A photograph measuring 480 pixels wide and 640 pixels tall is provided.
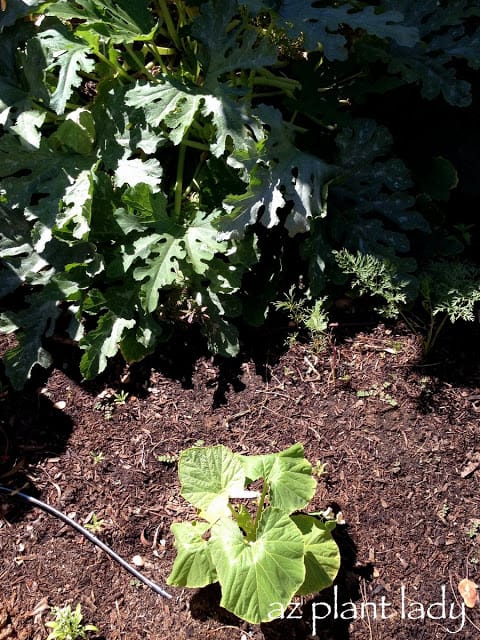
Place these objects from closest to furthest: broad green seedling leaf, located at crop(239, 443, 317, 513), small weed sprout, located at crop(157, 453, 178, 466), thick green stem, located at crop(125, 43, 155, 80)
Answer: broad green seedling leaf, located at crop(239, 443, 317, 513), small weed sprout, located at crop(157, 453, 178, 466), thick green stem, located at crop(125, 43, 155, 80)

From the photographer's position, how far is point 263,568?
7.61ft

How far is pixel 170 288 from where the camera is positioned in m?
3.26

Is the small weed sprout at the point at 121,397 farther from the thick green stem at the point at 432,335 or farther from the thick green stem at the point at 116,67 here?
the thick green stem at the point at 116,67

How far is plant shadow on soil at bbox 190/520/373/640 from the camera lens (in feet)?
8.52

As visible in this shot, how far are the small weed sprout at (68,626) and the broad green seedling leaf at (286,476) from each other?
88cm

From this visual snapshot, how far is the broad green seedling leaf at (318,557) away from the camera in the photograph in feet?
8.14

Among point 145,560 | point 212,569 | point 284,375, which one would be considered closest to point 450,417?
point 284,375

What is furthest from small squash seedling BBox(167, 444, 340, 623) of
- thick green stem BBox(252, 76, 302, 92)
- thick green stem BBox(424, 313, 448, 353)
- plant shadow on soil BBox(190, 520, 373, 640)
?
thick green stem BBox(252, 76, 302, 92)

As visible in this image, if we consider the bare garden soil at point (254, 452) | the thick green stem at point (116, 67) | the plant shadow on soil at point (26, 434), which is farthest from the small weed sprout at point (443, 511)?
the thick green stem at point (116, 67)

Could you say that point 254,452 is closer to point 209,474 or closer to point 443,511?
point 209,474

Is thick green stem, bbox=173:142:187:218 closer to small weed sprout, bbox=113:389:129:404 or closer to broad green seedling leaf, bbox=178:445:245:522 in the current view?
small weed sprout, bbox=113:389:129:404

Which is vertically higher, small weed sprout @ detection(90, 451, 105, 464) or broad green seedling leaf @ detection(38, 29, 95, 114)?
broad green seedling leaf @ detection(38, 29, 95, 114)

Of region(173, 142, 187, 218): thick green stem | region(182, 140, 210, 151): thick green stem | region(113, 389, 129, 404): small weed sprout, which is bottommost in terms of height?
region(113, 389, 129, 404): small weed sprout

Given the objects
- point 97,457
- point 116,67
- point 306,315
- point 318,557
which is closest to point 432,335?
point 306,315
